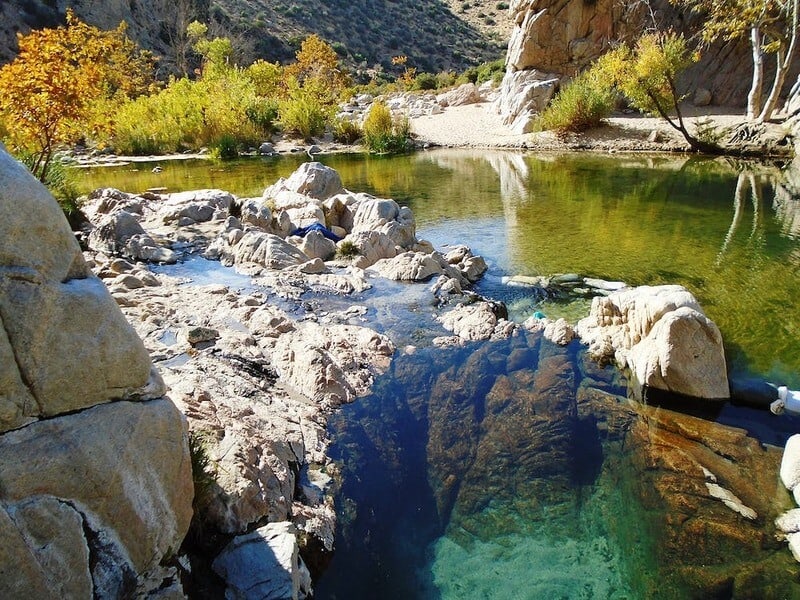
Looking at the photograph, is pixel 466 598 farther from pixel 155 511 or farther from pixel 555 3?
pixel 555 3

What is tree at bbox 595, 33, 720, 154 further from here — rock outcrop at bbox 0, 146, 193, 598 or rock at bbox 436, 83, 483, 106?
rock outcrop at bbox 0, 146, 193, 598

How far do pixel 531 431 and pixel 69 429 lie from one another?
179 inches

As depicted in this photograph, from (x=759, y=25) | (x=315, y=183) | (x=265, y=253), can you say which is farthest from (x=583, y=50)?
(x=265, y=253)

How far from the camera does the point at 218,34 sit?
6103cm

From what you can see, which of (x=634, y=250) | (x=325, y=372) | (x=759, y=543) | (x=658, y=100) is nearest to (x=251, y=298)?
(x=325, y=372)

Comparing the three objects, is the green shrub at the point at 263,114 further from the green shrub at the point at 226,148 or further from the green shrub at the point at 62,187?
the green shrub at the point at 62,187

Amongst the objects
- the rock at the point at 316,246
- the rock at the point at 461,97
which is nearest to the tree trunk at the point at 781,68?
the rock at the point at 316,246

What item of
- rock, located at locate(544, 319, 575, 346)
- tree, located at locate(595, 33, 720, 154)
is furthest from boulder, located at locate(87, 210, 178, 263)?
tree, located at locate(595, 33, 720, 154)

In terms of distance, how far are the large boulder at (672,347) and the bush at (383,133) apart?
24.8 m

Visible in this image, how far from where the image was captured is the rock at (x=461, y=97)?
1706 inches

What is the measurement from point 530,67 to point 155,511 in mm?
37895

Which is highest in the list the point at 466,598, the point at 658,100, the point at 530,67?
the point at 530,67

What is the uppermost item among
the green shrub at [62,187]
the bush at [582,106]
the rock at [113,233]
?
the bush at [582,106]

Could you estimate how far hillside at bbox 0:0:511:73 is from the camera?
53.0m
